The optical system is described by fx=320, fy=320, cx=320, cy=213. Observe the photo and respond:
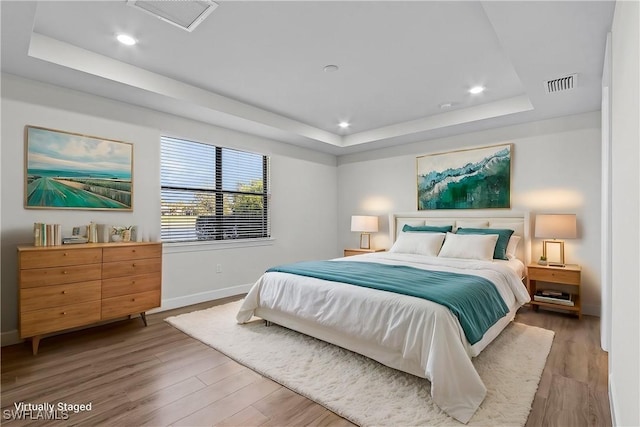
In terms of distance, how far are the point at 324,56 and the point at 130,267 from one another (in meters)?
2.76

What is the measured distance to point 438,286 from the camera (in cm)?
246

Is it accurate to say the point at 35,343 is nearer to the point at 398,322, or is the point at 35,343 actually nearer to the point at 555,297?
the point at 398,322

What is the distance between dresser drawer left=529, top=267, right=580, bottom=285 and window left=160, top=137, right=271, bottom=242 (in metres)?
3.62

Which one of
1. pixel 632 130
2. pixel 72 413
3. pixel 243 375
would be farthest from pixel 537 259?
pixel 72 413

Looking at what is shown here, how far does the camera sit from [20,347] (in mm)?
2775

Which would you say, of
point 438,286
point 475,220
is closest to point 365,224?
point 475,220

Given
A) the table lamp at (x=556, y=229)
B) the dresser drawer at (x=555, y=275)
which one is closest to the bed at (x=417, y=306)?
the dresser drawer at (x=555, y=275)

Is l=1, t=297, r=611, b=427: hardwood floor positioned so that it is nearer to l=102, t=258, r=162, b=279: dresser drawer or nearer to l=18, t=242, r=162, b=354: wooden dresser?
l=18, t=242, r=162, b=354: wooden dresser

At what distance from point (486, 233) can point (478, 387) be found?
2.50 m

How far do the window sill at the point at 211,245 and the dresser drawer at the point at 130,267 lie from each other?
531 mm

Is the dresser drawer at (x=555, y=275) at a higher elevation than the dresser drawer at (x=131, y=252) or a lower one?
lower

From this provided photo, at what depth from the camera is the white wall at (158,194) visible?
2.85m

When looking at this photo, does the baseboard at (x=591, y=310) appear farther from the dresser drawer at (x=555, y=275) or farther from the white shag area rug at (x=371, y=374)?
the white shag area rug at (x=371, y=374)

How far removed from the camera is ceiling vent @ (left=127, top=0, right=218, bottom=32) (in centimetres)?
214
